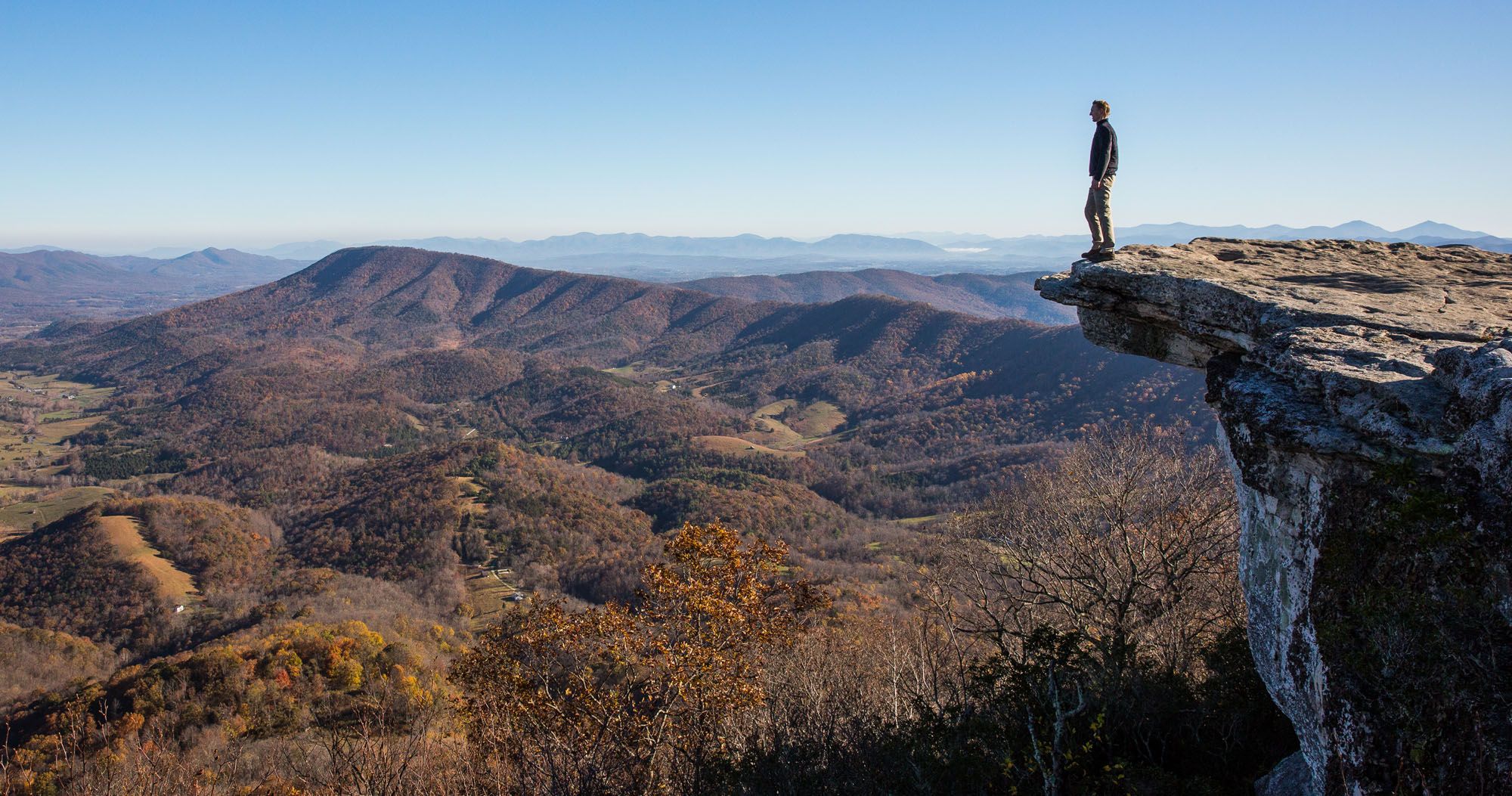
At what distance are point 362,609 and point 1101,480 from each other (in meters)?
64.0

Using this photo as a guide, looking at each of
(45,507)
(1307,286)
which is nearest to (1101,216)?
(1307,286)

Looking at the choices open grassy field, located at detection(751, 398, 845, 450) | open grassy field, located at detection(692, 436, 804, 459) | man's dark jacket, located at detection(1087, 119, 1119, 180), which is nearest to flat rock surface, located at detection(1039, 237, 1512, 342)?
man's dark jacket, located at detection(1087, 119, 1119, 180)

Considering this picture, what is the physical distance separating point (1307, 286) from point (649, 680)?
38.4 ft

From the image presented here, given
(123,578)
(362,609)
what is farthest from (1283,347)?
(123,578)

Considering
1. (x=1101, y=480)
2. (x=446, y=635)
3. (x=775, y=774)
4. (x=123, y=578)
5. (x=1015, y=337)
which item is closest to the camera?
(x=775, y=774)

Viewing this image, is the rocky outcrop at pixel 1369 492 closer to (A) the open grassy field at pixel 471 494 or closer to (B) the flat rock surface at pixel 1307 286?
(B) the flat rock surface at pixel 1307 286

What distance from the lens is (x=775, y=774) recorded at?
10812 millimetres

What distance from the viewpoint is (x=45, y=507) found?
9369cm

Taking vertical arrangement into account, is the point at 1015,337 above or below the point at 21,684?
above

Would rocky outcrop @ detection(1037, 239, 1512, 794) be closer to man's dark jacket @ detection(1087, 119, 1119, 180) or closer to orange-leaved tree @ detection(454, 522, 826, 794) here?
man's dark jacket @ detection(1087, 119, 1119, 180)

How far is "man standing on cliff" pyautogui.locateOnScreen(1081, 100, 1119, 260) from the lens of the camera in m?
12.0

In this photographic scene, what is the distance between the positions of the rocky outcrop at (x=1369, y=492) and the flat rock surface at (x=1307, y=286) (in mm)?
40

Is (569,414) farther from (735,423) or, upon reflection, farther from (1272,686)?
(1272,686)

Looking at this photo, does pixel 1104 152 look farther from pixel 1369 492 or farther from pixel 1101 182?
pixel 1369 492
